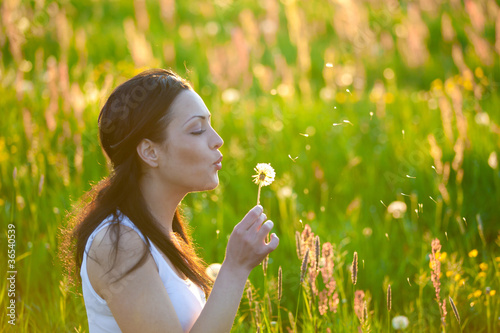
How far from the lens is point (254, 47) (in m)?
6.00

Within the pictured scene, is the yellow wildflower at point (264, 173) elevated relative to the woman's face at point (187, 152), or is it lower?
lower

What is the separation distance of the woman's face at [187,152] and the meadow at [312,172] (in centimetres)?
25

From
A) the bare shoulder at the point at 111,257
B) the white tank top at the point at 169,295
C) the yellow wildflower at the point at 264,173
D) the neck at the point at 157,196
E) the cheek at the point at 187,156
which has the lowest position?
the white tank top at the point at 169,295

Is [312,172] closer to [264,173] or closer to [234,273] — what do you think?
[264,173]

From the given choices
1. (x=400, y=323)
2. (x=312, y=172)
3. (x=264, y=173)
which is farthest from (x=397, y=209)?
(x=264, y=173)

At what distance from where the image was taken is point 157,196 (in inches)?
72.9

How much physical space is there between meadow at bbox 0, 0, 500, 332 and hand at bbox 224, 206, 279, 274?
0.25 metres

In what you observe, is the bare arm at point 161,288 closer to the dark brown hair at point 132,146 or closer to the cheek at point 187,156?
the dark brown hair at point 132,146

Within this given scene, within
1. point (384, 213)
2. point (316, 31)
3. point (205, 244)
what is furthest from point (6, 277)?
point (316, 31)

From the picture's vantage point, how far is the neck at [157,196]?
1.85 meters

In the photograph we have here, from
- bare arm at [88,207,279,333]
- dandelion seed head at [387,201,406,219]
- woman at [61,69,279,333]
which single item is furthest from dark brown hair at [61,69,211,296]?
dandelion seed head at [387,201,406,219]

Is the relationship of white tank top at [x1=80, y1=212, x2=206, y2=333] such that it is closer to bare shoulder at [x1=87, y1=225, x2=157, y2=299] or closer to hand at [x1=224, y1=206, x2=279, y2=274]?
bare shoulder at [x1=87, y1=225, x2=157, y2=299]

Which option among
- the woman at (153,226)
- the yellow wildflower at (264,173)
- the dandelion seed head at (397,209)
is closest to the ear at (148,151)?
the woman at (153,226)

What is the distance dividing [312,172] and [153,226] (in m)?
2.22
